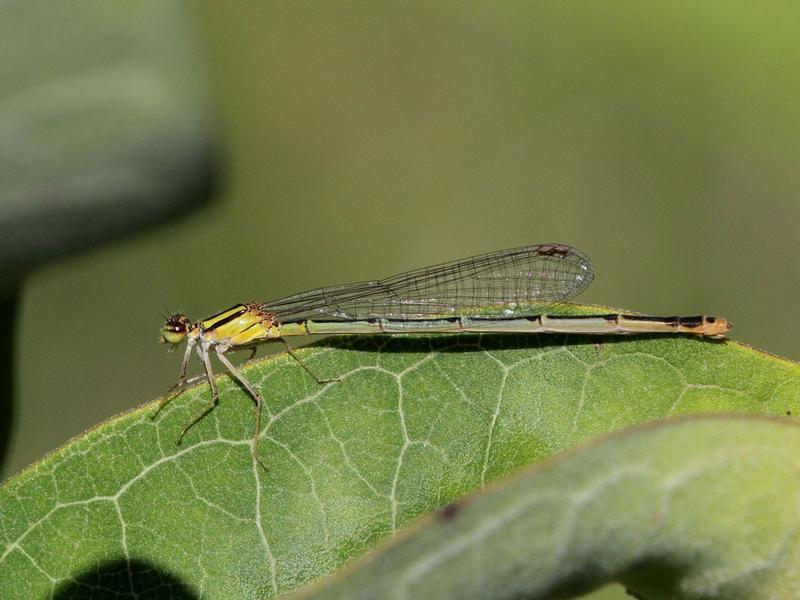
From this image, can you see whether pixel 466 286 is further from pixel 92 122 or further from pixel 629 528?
pixel 629 528

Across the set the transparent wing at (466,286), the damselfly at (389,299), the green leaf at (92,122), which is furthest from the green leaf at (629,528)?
the transparent wing at (466,286)

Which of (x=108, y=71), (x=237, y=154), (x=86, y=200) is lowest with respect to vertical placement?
(x=86, y=200)

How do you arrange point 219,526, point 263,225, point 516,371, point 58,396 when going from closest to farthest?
1. point 219,526
2. point 516,371
3. point 58,396
4. point 263,225

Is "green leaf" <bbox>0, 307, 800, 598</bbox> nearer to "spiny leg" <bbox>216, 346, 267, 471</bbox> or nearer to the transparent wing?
"spiny leg" <bbox>216, 346, 267, 471</bbox>

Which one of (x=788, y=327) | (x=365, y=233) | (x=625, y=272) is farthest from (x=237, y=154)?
(x=788, y=327)

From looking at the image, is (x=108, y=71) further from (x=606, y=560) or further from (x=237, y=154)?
(x=237, y=154)

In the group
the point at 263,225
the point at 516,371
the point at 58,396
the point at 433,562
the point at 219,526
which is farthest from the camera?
the point at 263,225

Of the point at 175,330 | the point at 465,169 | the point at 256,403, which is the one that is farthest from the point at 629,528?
the point at 465,169

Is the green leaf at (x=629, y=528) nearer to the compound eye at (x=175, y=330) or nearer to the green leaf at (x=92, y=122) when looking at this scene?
the green leaf at (x=92, y=122)
